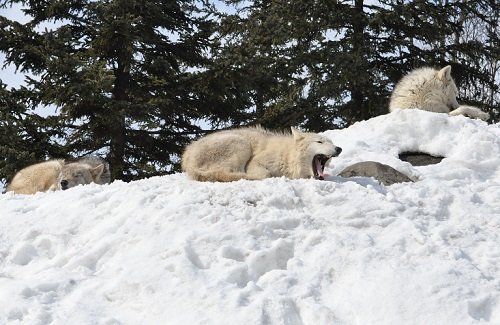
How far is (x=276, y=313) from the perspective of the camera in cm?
543

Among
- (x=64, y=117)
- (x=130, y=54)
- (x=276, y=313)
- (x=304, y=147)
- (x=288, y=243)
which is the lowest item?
(x=276, y=313)

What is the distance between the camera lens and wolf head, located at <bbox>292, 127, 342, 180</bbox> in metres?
8.39

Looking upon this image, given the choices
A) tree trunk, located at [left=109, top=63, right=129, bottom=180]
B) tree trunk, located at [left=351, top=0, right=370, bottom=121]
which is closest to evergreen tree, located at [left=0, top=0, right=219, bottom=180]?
tree trunk, located at [left=109, top=63, right=129, bottom=180]

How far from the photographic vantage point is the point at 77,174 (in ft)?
40.3

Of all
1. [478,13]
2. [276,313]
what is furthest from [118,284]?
[478,13]

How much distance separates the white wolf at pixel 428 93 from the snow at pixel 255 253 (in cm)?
423

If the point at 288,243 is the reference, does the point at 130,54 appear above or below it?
above

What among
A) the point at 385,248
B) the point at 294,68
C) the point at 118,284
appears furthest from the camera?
the point at 294,68

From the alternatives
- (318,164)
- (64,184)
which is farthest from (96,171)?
(318,164)

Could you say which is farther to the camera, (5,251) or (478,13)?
(478,13)

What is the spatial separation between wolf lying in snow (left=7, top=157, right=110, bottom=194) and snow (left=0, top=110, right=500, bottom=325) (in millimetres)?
3221

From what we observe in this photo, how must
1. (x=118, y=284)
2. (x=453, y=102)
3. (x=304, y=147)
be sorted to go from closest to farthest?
(x=118, y=284) → (x=304, y=147) → (x=453, y=102)

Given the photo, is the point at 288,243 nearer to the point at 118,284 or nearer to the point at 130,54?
the point at 118,284

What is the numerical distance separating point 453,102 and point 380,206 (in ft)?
21.9
